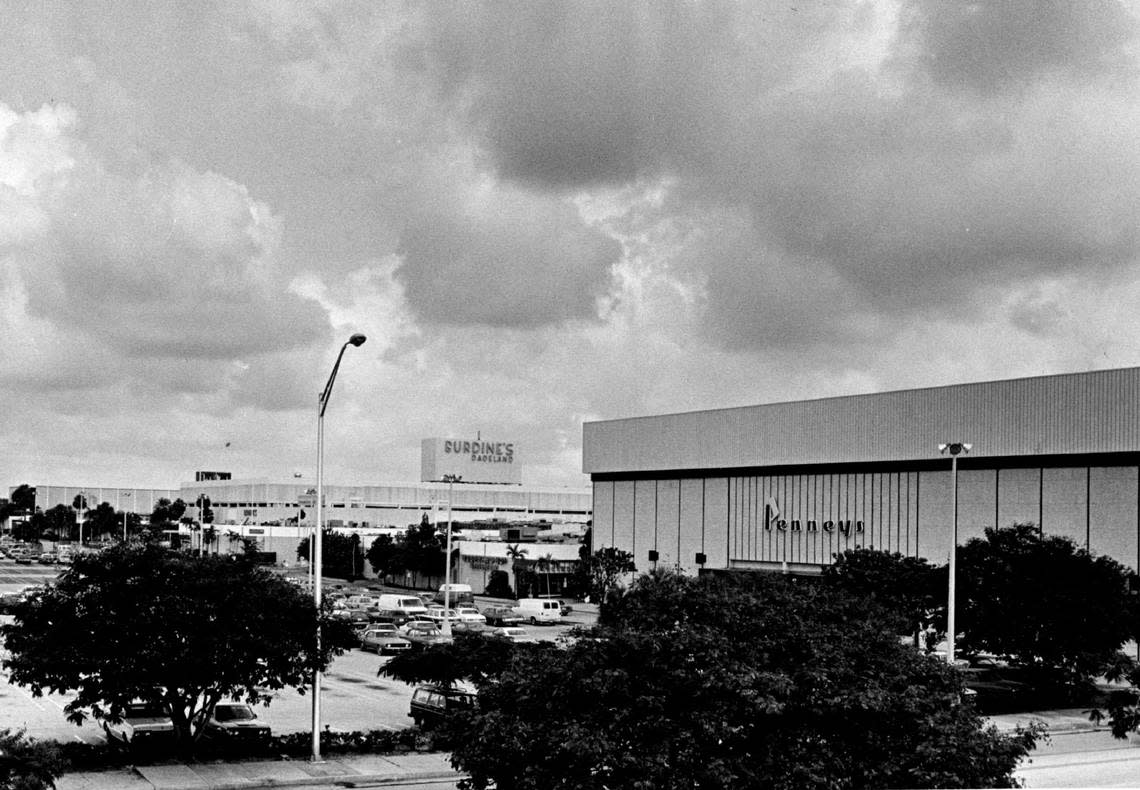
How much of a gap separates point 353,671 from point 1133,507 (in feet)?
143

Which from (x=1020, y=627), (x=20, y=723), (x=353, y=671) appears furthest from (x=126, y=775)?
(x=1020, y=627)

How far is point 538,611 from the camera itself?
87.1 m

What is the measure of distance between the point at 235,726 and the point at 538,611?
182 ft

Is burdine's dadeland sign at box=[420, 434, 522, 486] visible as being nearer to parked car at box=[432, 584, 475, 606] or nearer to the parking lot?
parked car at box=[432, 584, 475, 606]

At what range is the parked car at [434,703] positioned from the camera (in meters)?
35.5

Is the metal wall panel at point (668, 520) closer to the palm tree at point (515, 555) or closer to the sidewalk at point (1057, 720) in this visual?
the palm tree at point (515, 555)

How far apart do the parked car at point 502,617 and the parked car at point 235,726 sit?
46.4 meters

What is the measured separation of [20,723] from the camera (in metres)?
37.8

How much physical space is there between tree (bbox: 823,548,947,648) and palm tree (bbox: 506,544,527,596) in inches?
2258

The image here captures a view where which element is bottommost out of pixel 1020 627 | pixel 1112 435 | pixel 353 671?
pixel 353 671

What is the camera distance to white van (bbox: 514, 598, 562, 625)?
8581 cm

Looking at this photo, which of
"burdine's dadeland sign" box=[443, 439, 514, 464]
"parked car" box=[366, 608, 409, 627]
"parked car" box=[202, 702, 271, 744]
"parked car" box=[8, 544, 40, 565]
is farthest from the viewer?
"burdine's dadeland sign" box=[443, 439, 514, 464]

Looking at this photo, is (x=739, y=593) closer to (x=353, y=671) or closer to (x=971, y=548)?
(x=971, y=548)

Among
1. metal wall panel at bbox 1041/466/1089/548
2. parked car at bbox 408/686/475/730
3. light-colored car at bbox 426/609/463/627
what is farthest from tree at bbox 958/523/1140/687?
light-colored car at bbox 426/609/463/627
